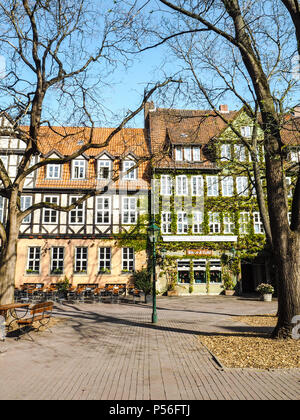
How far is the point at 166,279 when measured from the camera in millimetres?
23484

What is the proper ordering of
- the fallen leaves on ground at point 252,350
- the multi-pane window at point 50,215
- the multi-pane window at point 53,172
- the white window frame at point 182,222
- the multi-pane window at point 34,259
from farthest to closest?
1. the white window frame at point 182,222
2. the multi-pane window at point 53,172
3. the multi-pane window at point 50,215
4. the multi-pane window at point 34,259
5. the fallen leaves on ground at point 252,350

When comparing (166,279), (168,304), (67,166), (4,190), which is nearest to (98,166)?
(67,166)

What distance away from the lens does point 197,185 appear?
24922 millimetres

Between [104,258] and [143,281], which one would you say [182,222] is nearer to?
[143,281]

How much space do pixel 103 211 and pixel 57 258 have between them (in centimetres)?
474

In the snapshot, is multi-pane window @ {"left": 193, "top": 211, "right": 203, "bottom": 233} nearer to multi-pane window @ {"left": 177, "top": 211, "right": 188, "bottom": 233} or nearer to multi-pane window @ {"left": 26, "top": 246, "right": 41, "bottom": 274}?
multi-pane window @ {"left": 177, "top": 211, "right": 188, "bottom": 233}

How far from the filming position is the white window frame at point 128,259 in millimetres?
23250

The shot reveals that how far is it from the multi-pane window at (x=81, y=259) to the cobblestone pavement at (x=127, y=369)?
36.1ft

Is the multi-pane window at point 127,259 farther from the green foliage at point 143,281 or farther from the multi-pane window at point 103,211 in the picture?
the multi-pane window at point 103,211

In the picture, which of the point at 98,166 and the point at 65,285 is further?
the point at 98,166

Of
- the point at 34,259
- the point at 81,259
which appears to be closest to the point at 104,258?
the point at 81,259

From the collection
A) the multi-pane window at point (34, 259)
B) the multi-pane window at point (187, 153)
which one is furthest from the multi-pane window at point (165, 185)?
the multi-pane window at point (34, 259)

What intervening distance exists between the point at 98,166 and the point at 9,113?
543 inches

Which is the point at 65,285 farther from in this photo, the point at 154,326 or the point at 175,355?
the point at 175,355
